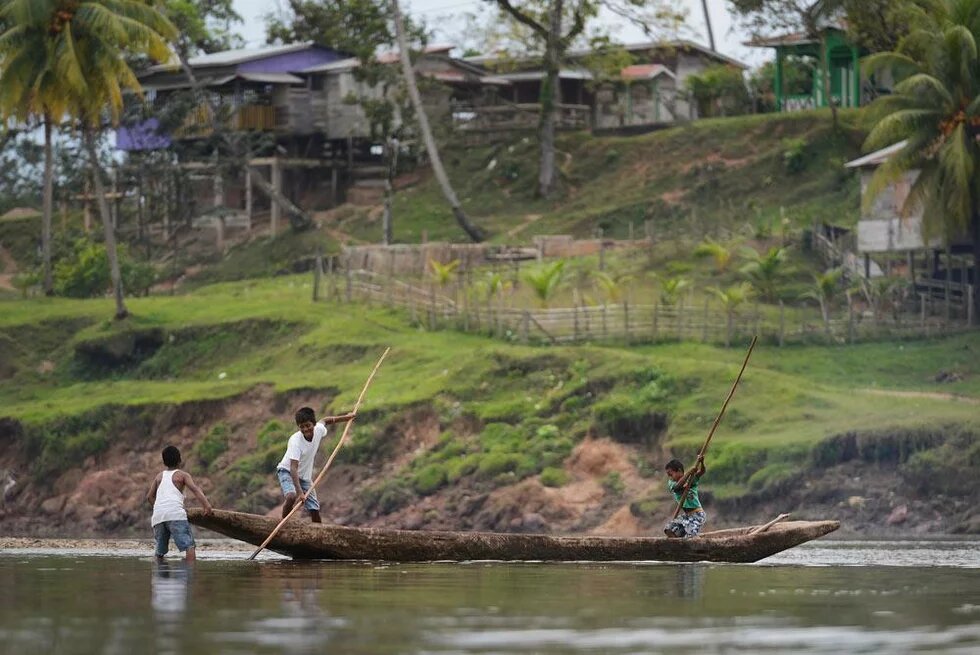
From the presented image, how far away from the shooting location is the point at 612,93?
72000mm

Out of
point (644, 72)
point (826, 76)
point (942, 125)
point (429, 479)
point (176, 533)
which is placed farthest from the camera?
point (644, 72)

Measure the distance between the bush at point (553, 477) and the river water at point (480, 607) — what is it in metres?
13.8

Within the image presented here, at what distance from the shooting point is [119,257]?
200 feet

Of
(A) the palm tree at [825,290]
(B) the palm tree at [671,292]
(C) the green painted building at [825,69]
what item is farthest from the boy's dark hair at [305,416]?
(C) the green painted building at [825,69]

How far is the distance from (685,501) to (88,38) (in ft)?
89.2

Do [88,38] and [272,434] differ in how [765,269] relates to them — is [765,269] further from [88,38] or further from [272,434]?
[88,38]

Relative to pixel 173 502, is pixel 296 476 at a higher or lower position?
higher

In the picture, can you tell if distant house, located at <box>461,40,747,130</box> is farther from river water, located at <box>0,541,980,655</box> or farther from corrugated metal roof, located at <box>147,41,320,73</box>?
river water, located at <box>0,541,980,655</box>

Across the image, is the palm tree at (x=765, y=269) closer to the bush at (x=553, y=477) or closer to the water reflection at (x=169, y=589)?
the bush at (x=553, y=477)

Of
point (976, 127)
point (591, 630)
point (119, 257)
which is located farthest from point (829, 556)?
point (119, 257)

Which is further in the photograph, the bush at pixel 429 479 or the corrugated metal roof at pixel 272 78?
the corrugated metal roof at pixel 272 78

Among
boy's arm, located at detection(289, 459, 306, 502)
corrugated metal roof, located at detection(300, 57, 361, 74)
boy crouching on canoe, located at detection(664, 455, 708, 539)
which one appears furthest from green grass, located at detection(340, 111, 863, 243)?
boy's arm, located at detection(289, 459, 306, 502)

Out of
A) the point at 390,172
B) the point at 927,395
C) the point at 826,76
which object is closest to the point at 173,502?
the point at 927,395

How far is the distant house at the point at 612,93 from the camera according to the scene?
69438 mm
